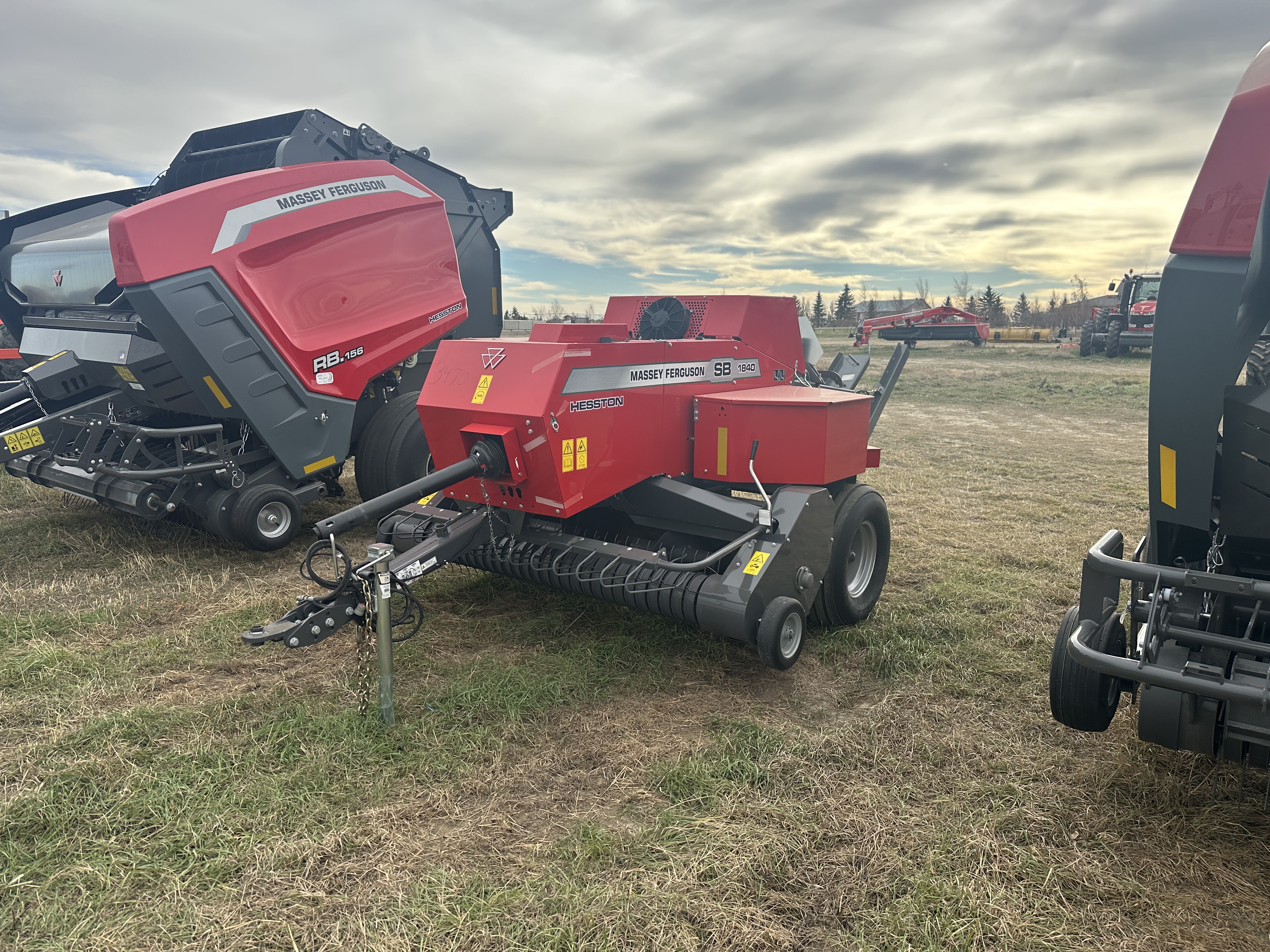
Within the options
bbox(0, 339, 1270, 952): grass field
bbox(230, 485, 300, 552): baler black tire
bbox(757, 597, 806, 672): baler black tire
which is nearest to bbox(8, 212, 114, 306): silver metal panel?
bbox(230, 485, 300, 552): baler black tire

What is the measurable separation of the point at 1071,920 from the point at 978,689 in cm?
155

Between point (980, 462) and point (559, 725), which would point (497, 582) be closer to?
point (559, 725)

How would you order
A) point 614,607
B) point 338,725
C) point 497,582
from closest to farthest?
point 338,725 < point 614,607 < point 497,582

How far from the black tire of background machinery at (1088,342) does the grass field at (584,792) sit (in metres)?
25.2

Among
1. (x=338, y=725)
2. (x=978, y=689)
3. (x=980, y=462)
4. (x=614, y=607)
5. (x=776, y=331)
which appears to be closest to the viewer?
(x=338, y=725)

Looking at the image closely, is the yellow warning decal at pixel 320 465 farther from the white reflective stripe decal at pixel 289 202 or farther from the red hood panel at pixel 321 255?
the white reflective stripe decal at pixel 289 202

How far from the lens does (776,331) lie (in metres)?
5.70

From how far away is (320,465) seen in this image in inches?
236

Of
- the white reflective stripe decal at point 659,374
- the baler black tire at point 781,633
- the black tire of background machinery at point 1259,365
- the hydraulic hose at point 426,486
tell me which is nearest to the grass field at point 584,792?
the baler black tire at point 781,633

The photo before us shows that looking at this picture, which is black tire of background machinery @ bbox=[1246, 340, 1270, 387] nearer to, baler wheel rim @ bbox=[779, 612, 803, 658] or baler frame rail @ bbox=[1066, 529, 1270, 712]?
baler frame rail @ bbox=[1066, 529, 1270, 712]

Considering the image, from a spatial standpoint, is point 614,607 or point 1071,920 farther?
point 614,607

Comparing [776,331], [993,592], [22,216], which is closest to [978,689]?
[993,592]

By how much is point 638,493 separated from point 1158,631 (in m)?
2.58

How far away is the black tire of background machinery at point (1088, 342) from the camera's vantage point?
26.8m
